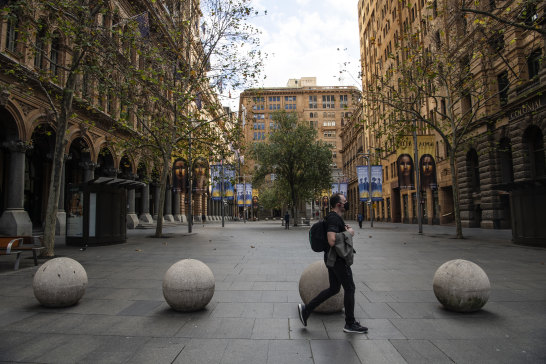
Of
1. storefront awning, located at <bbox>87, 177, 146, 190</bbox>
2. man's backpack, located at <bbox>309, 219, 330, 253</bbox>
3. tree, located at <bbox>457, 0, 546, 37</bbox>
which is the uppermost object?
tree, located at <bbox>457, 0, 546, 37</bbox>

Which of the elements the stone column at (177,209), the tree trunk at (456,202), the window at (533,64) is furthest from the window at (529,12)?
the stone column at (177,209)

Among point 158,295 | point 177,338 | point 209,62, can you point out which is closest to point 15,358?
point 177,338

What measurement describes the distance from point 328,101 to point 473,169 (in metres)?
95.7

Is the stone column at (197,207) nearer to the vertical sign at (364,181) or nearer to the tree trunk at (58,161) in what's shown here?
the vertical sign at (364,181)

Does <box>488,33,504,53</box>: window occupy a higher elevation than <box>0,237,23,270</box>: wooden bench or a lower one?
higher

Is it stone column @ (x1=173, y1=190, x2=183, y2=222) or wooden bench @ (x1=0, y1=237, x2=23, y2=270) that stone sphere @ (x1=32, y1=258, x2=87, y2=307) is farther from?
stone column @ (x1=173, y1=190, x2=183, y2=222)

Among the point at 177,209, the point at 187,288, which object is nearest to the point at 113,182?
the point at 187,288

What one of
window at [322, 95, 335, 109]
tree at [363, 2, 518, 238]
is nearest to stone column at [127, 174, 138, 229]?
tree at [363, 2, 518, 238]

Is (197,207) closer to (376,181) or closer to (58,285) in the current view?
(376,181)

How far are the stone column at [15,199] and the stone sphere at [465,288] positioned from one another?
19.4m

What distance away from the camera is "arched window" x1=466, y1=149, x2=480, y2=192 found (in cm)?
2792

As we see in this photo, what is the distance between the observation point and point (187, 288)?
17.8ft

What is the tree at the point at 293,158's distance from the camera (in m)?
33.2

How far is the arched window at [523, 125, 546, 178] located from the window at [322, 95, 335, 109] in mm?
100289
